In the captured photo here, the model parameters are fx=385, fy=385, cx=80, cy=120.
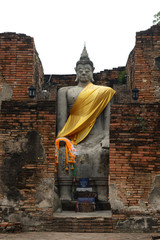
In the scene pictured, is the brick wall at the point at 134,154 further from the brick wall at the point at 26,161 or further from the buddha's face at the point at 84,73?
the buddha's face at the point at 84,73

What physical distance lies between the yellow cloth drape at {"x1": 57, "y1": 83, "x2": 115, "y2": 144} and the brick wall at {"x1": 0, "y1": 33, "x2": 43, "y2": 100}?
4.18ft

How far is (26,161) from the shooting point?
6.79 meters

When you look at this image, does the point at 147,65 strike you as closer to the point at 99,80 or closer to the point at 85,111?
the point at 85,111

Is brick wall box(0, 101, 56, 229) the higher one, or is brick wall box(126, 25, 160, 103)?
brick wall box(126, 25, 160, 103)

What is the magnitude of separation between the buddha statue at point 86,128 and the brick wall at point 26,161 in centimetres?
168

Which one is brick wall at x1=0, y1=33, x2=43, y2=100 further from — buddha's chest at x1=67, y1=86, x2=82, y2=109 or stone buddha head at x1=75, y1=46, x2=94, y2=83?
stone buddha head at x1=75, y1=46, x2=94, y2=83

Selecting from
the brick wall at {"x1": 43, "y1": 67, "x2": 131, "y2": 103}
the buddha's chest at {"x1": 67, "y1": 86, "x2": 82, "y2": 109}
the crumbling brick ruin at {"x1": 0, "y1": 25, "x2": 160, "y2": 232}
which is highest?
the brick wall at {"x1": 43, "y1": 67, "x2": 131, "y2": 103}

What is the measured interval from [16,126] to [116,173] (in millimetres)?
1984

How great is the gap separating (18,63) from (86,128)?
2423mm

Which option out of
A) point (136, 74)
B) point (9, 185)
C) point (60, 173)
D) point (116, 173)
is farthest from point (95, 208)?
point (136, 74)

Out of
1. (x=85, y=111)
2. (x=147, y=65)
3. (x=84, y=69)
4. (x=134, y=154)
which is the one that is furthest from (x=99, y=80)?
(x=134, y=154)

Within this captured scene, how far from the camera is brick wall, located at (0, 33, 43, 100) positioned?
32.1ft

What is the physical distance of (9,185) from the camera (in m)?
6.66

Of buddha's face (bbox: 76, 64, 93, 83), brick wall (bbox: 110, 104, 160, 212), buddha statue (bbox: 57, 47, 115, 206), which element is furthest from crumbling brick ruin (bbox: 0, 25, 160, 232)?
buddha's face (bbox: 76, 64, 93, 83)
